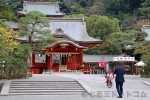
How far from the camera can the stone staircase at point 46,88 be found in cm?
1606

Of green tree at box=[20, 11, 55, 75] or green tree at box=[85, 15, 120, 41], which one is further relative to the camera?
green tree at box=[85, 15, 120, 41]

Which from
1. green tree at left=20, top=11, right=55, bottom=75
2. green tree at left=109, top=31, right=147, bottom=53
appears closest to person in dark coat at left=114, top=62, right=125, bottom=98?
green tree at left=20, top=11, right=55, bottom=75

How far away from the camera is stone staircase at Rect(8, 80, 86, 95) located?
16.1m

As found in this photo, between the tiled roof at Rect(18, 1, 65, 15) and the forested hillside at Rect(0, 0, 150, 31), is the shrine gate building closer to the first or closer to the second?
the tiled roof at Rect(18, 1, 65, 15)

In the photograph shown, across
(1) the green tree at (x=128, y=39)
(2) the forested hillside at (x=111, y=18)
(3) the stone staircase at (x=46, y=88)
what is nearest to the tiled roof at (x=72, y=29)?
(1) the green tree at (x=128, y=39)

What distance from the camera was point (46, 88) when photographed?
17.1 metres

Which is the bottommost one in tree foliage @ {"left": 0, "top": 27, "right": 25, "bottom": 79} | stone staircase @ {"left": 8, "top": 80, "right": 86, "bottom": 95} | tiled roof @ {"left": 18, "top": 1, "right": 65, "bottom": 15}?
stone staircase @ {"left": 8, "top": 80, "right": 86, "bottom": 95}

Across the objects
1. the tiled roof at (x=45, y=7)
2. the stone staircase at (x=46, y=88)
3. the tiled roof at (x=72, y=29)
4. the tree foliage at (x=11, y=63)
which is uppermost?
the tiled roof at (x=45, y=7)

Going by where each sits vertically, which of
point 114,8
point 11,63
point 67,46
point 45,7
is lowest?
point 11,63

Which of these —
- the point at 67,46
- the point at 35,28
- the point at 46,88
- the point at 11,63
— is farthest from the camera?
the point at 67,46

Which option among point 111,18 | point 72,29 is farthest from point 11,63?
point 111,18

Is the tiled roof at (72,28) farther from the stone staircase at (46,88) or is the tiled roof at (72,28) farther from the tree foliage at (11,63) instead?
the stone staircase at (46,88)

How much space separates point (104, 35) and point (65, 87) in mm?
33919

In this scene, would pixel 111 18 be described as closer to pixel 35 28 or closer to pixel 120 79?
pixel 35 28
